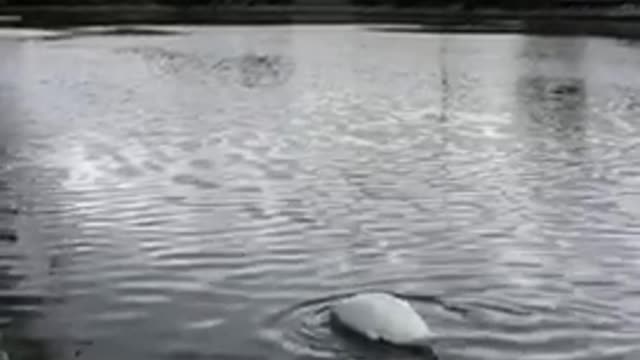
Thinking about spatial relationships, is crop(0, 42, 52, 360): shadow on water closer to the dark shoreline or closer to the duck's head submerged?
the duck's head submerged

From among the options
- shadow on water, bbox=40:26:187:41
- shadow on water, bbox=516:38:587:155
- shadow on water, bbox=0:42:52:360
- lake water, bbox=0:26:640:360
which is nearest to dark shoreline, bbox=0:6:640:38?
shadow on water, bbox=40:26:187:41

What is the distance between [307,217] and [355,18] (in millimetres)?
36779

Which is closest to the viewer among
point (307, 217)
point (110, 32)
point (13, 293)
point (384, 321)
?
point (384, 321)

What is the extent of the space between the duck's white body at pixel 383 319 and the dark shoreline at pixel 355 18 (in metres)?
32.3

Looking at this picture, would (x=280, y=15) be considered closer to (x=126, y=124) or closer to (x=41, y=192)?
(x=126, y=124)

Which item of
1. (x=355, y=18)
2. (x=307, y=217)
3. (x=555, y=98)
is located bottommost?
(x=355, y=18)

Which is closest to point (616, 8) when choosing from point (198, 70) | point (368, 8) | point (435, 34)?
point (368, 8)

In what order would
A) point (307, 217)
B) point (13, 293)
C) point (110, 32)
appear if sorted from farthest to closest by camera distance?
1. point (110, 32)
2. point (307, 217)
3. point (13, 293)

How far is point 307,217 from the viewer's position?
1046cm

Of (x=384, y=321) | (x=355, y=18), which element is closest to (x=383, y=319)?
(x=384, y=321)

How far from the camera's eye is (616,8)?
54.6 meters

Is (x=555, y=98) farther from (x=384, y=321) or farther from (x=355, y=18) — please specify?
(x=355, y=18)

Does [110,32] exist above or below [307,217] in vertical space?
below

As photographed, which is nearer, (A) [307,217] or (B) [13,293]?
(B) [13,293]
